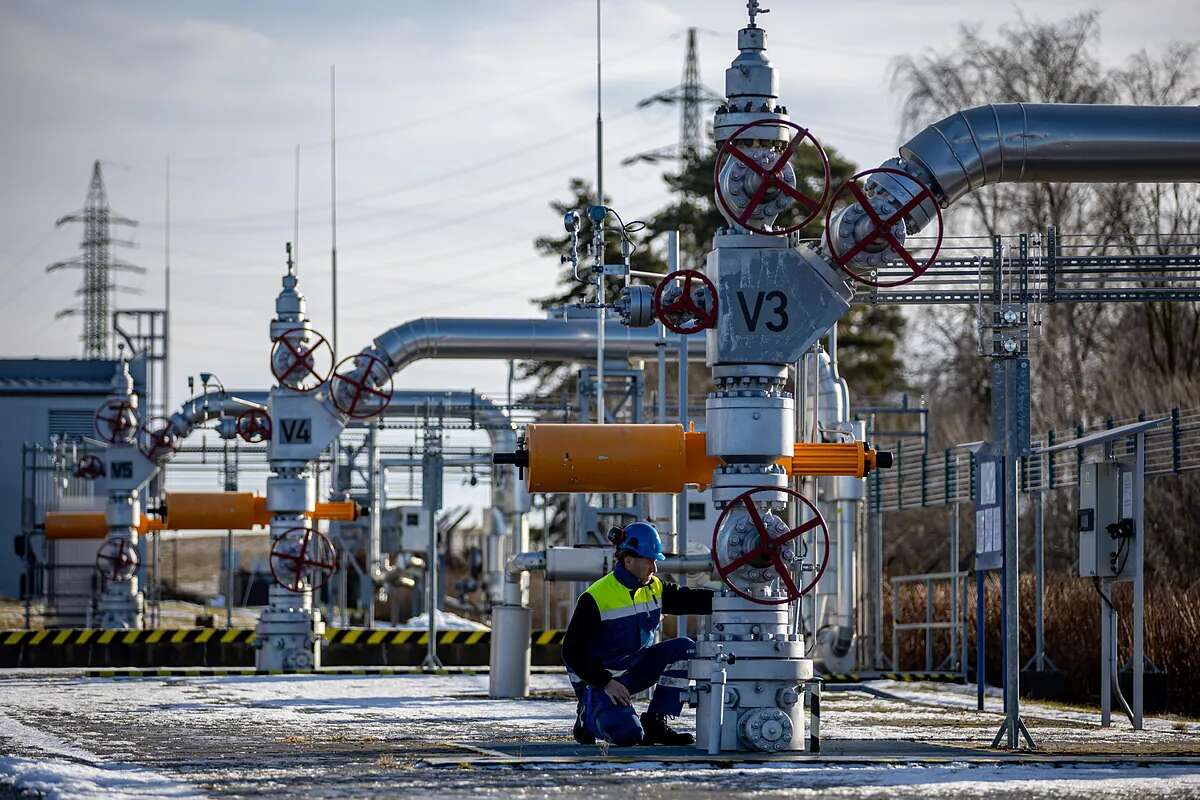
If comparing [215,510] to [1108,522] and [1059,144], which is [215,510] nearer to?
[1108,522]

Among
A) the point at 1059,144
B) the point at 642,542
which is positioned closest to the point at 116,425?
the point at 642,542

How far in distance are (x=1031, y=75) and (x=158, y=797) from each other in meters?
32.4

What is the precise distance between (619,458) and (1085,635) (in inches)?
514

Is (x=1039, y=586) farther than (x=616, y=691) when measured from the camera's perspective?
Yes

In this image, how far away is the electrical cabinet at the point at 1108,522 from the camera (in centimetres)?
1683

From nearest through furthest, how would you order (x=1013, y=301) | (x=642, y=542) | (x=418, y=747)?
(x=418, y=747) → (x=642, y=542) → (x=1013, y=301)

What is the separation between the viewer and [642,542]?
1316 cm

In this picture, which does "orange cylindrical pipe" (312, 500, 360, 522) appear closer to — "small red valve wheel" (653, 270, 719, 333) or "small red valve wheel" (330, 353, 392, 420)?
"small red valve wheel" (330, 353, 392, 420)

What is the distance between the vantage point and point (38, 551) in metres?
43.1

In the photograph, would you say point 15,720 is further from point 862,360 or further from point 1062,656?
point 862,360

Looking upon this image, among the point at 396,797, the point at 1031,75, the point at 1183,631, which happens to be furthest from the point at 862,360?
the point at 396,797

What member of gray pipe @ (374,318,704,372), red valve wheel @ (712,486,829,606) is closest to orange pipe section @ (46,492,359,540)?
gray pipe @ (374,318,704,372)

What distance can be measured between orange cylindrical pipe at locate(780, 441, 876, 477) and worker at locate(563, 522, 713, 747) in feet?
3.43

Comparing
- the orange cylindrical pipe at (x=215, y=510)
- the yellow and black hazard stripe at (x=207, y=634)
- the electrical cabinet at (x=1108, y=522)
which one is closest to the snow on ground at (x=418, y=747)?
the electrical cabinet at (x=1108, y=522)
